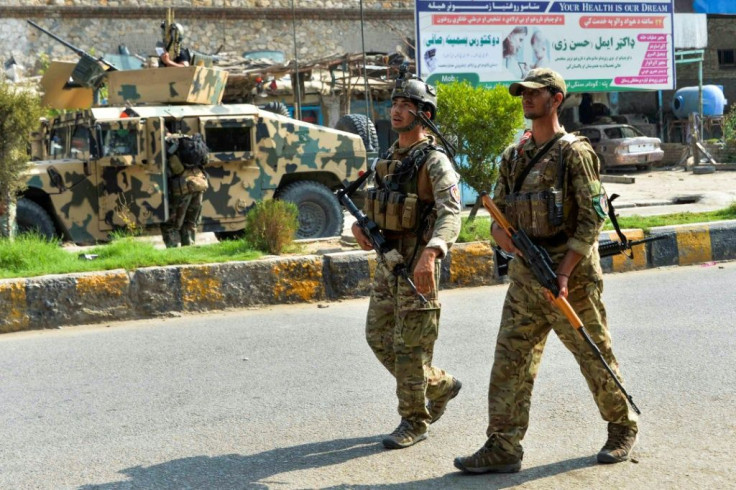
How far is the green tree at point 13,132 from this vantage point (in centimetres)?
839

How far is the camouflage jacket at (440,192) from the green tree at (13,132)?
16.0 feet

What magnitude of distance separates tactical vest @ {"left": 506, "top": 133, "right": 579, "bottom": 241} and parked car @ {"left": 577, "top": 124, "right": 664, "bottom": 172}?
1883 cm

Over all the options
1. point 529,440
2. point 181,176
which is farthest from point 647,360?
point 181,176

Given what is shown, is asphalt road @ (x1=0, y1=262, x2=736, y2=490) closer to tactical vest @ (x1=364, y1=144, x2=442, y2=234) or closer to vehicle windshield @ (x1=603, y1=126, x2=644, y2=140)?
tactical vest @ (x1=364, y1=144, x2=442, y2=234)

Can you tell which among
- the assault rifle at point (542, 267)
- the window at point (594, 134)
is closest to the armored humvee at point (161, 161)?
the assault rifle at point (542, 267)

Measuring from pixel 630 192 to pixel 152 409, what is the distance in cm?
1446

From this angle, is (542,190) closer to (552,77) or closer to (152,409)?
(552,77)

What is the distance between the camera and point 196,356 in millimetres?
6371

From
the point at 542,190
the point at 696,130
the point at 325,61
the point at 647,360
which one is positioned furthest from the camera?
the point at 696,130

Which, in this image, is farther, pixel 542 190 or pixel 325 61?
pixel 325 61

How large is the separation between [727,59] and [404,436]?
101 ft

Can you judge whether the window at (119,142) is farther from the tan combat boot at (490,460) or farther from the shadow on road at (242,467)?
the tan combat boot at (490,460)

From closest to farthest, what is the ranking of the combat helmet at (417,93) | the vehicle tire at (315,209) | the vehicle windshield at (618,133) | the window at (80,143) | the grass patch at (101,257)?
the combat helmet at (417,93)
the grass patch at (101,257)
the window at (80,143)
the vehicle tire at (315,209)
the vehicle windshield at (618,133)

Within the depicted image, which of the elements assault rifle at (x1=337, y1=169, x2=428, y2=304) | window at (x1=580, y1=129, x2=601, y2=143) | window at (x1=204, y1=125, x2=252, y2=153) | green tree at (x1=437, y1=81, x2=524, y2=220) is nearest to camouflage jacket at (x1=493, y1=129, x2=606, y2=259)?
assault rifle at (x1=337, y1=169, x2=428, y2=304)
